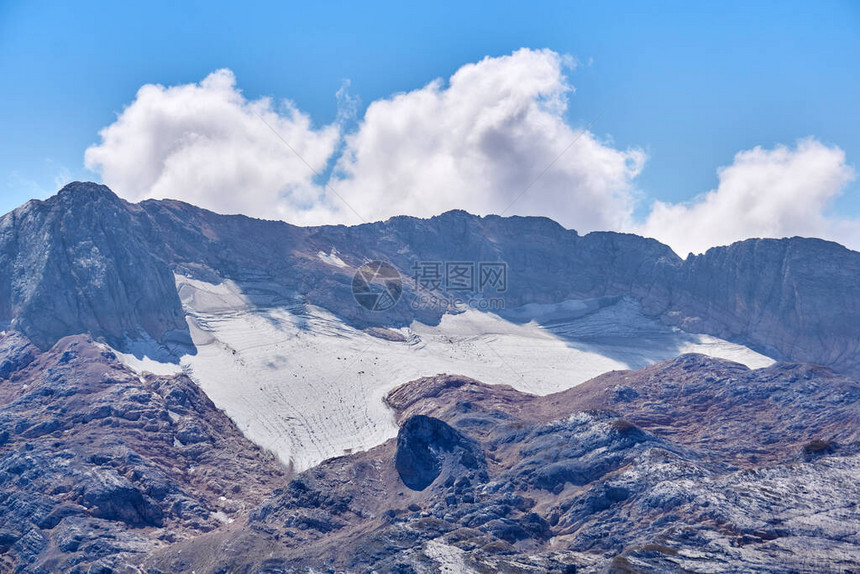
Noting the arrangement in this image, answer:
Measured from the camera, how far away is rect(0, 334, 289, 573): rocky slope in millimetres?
120750

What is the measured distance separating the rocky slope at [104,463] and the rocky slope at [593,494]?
1165 centimetres

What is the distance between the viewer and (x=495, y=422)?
507 feet

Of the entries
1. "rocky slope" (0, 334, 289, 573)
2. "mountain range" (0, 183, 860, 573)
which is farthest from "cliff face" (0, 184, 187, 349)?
"rocky slope" (0, 334, 289, 573)

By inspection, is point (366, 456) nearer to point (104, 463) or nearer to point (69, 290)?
point (104, 463)

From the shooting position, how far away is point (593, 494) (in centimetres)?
11906

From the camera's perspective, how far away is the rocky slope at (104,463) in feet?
396

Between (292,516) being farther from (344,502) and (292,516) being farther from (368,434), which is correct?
(368,434)

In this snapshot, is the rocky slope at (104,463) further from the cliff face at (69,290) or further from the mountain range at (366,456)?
the cliff face at (69,290)

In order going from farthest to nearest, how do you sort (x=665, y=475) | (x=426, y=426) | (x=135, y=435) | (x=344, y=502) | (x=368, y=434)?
(x=368, y=434)
(x=135, y=435)
(x=426, y=426)
(x=344, y=502)
(x=665, y=475)

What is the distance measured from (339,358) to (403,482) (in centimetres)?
6711

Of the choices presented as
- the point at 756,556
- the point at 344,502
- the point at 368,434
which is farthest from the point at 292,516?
the point at 756,556

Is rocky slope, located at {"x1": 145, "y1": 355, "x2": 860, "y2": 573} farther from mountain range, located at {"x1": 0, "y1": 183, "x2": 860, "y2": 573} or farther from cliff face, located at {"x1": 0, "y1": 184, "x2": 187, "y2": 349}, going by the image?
cliff face, located at {"x1": 0, "y1": 184, "x2": 187, "y2": 349}

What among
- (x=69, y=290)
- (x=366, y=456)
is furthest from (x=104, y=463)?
(x=69, y=290)

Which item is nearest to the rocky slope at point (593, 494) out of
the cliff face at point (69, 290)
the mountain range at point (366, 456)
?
the mountain range at point (366, 456)
